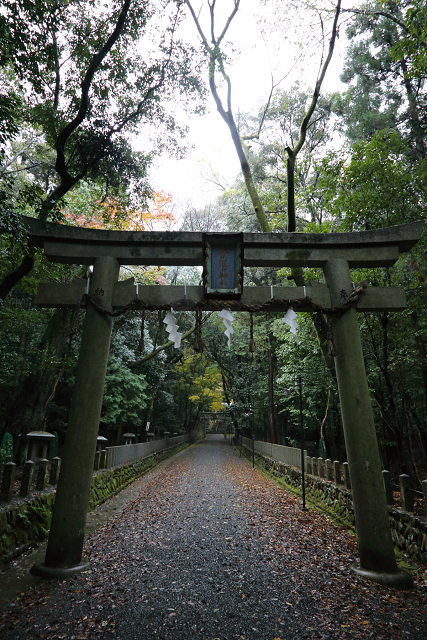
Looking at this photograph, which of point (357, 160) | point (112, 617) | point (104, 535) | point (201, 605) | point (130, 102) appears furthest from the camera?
point (130, 102)

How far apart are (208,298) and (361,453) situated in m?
2.89

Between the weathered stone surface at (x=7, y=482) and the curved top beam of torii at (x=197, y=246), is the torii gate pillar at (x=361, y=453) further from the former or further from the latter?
the weathered stone surface at (x=7, y=482)

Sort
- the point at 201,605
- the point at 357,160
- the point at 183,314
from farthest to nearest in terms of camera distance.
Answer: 1. the point at 183,314
2. the point at 357,160
3. the point at 201,605

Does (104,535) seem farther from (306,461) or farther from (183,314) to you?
(183,314)

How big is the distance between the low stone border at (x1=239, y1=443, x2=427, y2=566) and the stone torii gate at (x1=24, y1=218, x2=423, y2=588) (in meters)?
0.93

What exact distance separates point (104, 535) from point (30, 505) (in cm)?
137

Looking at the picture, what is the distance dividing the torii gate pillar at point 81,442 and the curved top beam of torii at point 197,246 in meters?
0.29

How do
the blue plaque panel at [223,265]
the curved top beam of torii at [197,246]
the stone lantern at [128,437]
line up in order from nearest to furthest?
the blue plaque panel at [223,265]
the curved top beam of torii at [197,246]
the stone lantern at [128,437]

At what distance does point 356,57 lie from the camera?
38.1 feet

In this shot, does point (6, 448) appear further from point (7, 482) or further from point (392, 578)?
point (392, 578)

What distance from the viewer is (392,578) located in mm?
4156

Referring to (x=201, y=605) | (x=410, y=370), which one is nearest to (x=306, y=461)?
(x=410, y=370)

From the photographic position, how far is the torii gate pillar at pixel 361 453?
433 centimetres

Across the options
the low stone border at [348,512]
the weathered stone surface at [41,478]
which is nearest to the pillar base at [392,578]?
the low stone border at [348,512]
